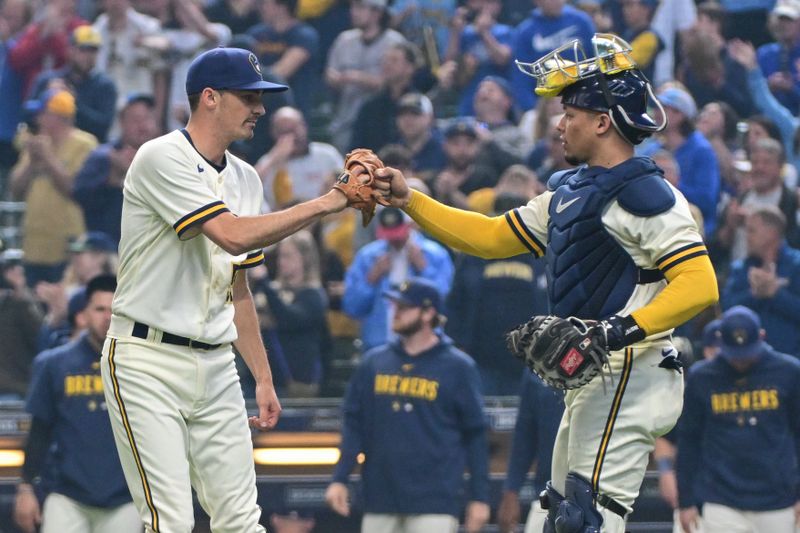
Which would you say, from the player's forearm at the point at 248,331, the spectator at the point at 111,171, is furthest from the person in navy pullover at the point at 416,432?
the player's forearm at the point at 248,331

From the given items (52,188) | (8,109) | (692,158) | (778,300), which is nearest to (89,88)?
(8,109)

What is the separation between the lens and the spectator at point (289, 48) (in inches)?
508

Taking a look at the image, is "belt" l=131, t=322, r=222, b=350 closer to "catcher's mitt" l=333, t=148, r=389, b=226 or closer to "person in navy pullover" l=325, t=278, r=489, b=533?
"catcher's mitt" l=333, t=148, r=389, b=226

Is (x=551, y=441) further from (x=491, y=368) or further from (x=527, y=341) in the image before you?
(x=527, y=341)

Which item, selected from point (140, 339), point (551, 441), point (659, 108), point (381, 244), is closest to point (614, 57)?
point (659, 108)

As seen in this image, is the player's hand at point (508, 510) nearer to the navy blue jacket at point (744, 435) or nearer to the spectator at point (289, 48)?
the navy blue jacket at point (744, 435)

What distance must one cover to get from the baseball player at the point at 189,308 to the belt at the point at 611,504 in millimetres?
1324

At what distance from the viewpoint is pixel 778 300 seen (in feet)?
34.0

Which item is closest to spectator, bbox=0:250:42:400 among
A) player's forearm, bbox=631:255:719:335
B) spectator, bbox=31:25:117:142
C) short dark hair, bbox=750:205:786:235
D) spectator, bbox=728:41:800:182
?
spectator, bbox=31:25:117:142

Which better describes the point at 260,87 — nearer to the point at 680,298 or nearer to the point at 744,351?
A: the point at 680,298

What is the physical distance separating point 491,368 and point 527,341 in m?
4.92

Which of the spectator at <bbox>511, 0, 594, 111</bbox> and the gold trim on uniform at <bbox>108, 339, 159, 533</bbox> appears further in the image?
the spectator at <bbox>511, 0, 594, 111</bbox>

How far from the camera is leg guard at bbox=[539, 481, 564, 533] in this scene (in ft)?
19.3

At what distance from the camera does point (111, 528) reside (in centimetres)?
858
